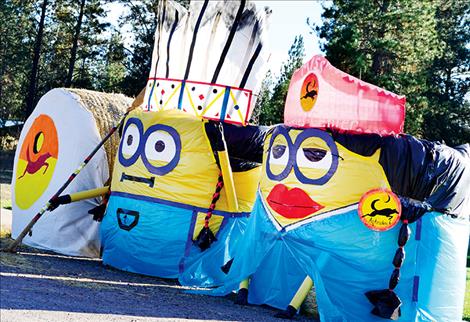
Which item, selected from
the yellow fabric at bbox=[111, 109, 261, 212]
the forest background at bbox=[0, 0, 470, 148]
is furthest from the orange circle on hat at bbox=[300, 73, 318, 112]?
the forest background at bbox=[0, 0, 470, 148]

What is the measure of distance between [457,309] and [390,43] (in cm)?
2109

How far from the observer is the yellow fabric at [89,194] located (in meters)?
9.38

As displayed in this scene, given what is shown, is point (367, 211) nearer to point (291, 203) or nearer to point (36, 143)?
point (291, 203)

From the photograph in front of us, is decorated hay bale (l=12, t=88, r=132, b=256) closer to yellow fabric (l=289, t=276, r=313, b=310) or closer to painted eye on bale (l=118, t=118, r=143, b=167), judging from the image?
painted eye on bale (l=118, t=118, r=143, b=167)

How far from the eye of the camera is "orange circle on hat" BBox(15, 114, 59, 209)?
10.2 m

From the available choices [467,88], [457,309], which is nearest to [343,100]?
[457,309]

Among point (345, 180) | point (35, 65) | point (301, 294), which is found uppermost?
point (35, 65)

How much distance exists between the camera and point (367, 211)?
6746 millimetres

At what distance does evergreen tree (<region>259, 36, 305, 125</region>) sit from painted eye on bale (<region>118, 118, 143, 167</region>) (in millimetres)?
17013

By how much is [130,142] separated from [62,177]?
1.55m

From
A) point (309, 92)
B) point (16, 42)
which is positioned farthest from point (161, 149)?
point (16, 42)

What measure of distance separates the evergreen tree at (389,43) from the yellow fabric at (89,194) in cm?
1870

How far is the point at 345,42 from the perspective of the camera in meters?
27.1

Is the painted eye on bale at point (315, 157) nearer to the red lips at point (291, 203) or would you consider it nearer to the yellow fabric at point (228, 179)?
the red lips at point (291, 203)
